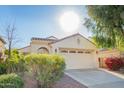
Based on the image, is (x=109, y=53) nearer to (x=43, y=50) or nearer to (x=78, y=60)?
(x=78, y=60)

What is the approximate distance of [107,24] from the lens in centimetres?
1098

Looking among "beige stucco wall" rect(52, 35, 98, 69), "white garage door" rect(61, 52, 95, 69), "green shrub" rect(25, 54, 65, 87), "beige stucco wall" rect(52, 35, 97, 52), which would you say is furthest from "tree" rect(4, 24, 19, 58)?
"white garage door" rect(61, 52, 95, 69)

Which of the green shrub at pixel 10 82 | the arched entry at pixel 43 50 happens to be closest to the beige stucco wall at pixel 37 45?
the arched entry at pixel 43 50

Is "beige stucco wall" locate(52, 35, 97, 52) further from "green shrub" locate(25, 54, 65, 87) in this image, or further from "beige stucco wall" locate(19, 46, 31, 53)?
"green shrub" locate(25, 54, 65, 87)

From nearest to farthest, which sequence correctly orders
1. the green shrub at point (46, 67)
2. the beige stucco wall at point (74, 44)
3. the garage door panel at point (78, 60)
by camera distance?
the green shrub at point (46, 67), the garage door panel at point (78, 60), the beige stucco wall at point (74, 44)

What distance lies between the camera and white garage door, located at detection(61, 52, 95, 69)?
1256 cm

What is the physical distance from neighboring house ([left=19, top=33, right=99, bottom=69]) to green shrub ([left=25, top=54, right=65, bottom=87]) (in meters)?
3.27

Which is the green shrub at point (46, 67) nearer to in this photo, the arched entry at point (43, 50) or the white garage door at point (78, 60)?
the arched entry at point (43, 50)

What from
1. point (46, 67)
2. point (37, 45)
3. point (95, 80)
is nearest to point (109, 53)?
point (95, 80)

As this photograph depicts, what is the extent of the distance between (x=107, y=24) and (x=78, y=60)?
3088 millimetres

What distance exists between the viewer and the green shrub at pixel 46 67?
794cm

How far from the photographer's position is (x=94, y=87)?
28.5 feet
